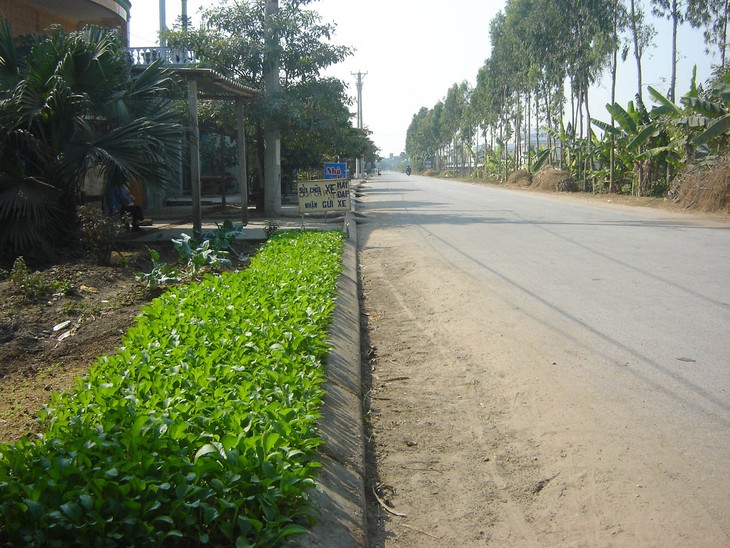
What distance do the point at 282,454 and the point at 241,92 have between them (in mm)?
13527

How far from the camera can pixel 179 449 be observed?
3250 mm

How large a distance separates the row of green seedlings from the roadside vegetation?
19.7 metres

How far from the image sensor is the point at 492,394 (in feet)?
18.4

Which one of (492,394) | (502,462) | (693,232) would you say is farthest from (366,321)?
(693,232)

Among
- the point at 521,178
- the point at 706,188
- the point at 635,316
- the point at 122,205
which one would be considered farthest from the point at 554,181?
the point at 635,316

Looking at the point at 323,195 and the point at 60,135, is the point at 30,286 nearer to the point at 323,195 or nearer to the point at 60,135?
the point at 60,135

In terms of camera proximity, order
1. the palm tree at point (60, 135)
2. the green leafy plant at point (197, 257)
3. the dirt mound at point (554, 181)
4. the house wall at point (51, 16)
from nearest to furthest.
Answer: the green leafy plant at point (197, 257) → the palm tree at point (60, 135) → the house wall at point (51, 16) → the dirt mound at point (554, 181)

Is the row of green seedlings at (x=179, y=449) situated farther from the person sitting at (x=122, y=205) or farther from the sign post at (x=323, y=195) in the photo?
the sign post at (x=323, y=195)

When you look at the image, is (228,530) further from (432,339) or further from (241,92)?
(241,92)

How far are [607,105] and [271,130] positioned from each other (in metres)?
15.1

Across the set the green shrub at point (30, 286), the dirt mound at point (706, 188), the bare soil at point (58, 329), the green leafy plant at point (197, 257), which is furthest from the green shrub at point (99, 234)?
the dirt mound at point (706, 188)

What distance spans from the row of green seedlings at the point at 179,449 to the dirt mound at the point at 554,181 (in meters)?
36.6

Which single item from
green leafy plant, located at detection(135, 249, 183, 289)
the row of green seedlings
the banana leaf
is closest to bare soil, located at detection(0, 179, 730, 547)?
green leafy plant, located at detection(135, 249, 183, 289)

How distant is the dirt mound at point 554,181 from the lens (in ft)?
131
